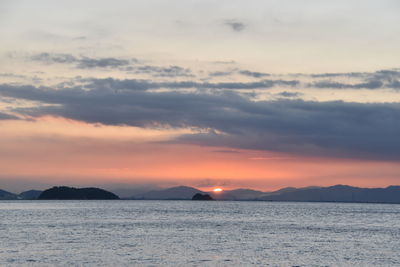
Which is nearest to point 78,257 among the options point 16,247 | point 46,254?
point 46,254

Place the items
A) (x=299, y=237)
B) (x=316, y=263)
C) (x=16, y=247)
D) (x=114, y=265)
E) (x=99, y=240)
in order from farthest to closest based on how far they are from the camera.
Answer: (x=299, y=237) → (x=99, y=240) → (x=16, y=247) → (x=316, y=263) → (x=114, y=265)

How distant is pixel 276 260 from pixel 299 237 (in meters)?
36.8

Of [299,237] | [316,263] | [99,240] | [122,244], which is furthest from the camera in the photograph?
[299,237]

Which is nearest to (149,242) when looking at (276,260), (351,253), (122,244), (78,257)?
(122,244)

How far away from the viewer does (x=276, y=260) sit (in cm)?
6806

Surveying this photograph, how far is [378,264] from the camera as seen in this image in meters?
68.1

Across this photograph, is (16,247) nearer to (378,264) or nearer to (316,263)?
(316,263)

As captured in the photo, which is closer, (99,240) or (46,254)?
(46,254)

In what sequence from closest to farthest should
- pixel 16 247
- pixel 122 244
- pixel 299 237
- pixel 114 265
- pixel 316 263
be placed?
pixel 114 265, pixel 316 263, pixel 16 247, pixel 122 244, pixel 299 237

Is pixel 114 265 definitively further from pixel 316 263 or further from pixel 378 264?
pixel 378 264

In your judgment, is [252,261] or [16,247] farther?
[16,247]

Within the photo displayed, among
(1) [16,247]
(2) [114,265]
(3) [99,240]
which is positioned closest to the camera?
(2) [114,265]

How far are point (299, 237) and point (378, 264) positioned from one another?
35557 mm

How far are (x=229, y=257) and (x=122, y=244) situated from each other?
71.5ft
